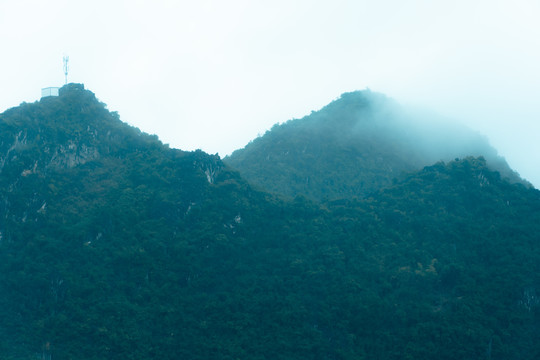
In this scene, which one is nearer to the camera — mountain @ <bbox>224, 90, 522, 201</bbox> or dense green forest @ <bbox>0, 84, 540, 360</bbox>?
dense green forest @ <bbox>0, 84, 540, 360</bbox>

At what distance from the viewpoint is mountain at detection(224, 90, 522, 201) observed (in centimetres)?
4625

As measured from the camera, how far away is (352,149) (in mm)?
50375

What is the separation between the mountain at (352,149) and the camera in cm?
4625

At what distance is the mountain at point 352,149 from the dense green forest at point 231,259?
6058 mm

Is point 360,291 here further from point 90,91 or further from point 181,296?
point 90,91

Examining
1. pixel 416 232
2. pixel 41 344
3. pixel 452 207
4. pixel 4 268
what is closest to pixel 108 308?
pixel 41 344

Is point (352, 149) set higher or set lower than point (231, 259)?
higher

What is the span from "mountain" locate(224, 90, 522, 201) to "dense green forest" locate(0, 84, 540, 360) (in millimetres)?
6058

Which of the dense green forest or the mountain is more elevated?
the mountain

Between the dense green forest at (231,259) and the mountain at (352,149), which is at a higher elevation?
the mountain at (352,149)

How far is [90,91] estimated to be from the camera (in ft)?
141

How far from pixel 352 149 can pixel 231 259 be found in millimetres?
19783

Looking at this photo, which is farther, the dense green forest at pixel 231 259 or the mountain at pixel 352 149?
the mountain at pixel 352 149

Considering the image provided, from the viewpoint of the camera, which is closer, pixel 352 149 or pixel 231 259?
pixel 231 259
